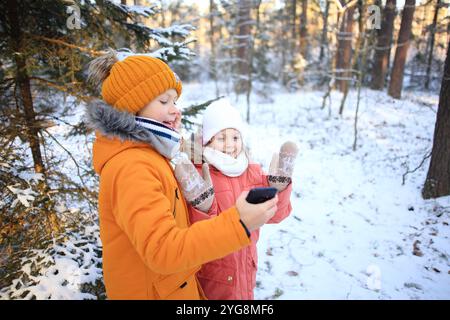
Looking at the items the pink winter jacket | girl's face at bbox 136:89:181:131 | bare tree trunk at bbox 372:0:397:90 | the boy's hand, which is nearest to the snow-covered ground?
the pink winter jacket

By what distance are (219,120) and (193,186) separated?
2.24 ft

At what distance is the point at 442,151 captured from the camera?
20.1ft

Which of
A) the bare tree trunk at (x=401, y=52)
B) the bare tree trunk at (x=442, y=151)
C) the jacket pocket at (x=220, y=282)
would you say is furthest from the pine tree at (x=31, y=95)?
the bare tree trunk at (x=401, y=52)

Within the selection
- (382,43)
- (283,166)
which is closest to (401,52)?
(382,43)

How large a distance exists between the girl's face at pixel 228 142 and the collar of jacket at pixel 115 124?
0.75 m

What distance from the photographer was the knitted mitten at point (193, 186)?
5.73 ft

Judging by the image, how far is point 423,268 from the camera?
4816 millimetres

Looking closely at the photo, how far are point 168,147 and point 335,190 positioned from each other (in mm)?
6847

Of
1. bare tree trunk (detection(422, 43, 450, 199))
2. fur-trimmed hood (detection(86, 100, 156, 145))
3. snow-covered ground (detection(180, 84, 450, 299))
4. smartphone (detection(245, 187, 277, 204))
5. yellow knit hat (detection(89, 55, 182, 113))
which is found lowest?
snow-covered ground (detection(180, 84, 450, 299))

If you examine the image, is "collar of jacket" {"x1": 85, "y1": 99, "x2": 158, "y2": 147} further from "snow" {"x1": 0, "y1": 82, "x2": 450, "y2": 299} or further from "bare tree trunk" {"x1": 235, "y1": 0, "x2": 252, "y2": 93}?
"bare tree trunk" {"x1": 235, "y1": 0, "x2": 252, "y2": 93}

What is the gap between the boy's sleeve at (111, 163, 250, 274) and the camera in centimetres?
130

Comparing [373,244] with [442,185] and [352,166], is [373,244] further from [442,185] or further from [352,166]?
[352,166]

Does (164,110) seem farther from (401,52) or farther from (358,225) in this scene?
(401,52)

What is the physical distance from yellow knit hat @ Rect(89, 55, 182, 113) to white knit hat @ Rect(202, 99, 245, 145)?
0.63 m
